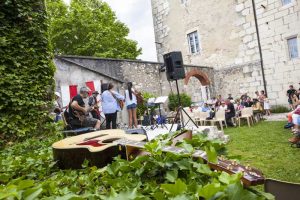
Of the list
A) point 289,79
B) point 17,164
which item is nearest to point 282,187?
point 17,164

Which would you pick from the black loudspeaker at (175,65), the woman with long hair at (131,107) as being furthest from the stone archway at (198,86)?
the black loudspeaker at (175,65)

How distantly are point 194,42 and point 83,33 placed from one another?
10760 millimetres

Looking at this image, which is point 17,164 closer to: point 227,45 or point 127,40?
point 227,45

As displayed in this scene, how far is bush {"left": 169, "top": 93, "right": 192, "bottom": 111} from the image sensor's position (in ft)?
51.5

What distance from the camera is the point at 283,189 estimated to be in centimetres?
82

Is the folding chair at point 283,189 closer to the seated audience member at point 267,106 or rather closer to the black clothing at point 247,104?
the black clothing at point 247,104

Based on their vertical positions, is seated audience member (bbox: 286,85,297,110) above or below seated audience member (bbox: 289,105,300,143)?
above

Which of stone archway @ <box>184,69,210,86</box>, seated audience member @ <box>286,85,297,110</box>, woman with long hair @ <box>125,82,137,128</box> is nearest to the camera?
woman with long hair @ <box>125,82,137,128</box>

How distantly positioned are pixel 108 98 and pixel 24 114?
301cm

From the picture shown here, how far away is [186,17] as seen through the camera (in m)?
20.0

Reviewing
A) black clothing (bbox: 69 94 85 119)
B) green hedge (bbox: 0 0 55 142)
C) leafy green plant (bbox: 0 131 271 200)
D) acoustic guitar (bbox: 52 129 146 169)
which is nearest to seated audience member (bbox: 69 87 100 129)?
black clothing (bbox: 69 94 85 119)

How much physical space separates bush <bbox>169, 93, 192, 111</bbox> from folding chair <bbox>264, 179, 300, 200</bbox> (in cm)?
1482

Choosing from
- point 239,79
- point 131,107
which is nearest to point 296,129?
point 131,107

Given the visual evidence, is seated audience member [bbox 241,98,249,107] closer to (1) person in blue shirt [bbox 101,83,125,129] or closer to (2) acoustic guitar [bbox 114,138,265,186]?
(1) person in blue shirt [bbox 101,83,125,129]
